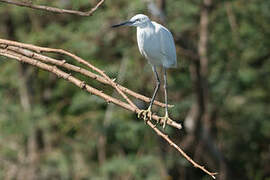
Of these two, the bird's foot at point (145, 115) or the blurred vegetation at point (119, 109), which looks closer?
the bird's foot at point (145, 115)

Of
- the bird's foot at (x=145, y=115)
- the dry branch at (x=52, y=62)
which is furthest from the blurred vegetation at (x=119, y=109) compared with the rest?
the dry branch at (x=52, y=62)

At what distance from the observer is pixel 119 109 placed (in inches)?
235

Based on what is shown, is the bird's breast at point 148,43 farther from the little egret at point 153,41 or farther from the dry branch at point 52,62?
the dry branch at point 52,62

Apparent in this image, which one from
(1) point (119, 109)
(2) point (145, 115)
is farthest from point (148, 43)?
(1) point (119, 109)

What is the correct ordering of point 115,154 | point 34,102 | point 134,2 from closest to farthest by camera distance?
point 134,2
point 115,154
point 34,102

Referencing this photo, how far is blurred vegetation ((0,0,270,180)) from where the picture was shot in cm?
586

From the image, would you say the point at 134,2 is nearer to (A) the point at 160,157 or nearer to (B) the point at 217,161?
(A) the point at 160,157

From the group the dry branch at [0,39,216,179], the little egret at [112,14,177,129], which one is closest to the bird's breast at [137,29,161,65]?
the little egret at [112,14,177,129]

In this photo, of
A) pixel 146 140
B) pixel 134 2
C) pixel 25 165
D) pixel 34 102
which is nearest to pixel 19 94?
pixel 34 102

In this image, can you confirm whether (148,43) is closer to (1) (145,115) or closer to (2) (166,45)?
(2) (166,45)

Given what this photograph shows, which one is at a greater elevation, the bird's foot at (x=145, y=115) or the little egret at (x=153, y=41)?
the little egret at (x=153, y=41)

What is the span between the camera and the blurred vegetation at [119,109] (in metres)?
5.86

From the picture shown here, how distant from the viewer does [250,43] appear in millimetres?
6336

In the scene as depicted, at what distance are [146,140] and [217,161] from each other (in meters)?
0.94
